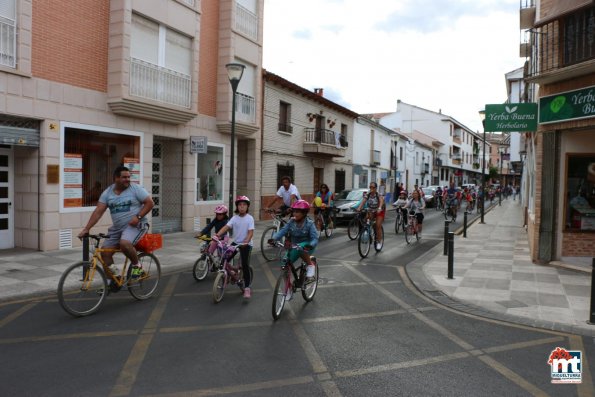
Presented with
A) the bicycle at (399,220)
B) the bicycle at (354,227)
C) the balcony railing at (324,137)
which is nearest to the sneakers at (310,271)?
the bicycle at (354,227)

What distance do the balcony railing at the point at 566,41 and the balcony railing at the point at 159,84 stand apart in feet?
30.9

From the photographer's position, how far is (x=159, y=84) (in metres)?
12.9

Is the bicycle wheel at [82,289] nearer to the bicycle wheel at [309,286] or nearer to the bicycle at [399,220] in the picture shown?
the bicycle wheel at [309,286]

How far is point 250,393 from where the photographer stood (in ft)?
11.9

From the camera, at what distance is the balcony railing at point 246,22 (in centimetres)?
1635

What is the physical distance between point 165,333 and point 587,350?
4.60 m

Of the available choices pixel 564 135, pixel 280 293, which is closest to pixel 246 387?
pixel 280 293

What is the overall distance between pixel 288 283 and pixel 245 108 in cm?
1194

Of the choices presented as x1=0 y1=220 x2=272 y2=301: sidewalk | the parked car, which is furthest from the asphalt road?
the parked car

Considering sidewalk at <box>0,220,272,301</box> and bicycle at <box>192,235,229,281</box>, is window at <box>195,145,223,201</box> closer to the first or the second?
sidewalk at <box>0,220,272,301</box>

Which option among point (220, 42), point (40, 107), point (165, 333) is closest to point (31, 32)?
point (40, 107)

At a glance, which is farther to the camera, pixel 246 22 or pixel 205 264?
pixel 246 22

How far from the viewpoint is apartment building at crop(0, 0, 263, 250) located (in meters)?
9.95

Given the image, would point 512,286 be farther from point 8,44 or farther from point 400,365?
point 8,44
